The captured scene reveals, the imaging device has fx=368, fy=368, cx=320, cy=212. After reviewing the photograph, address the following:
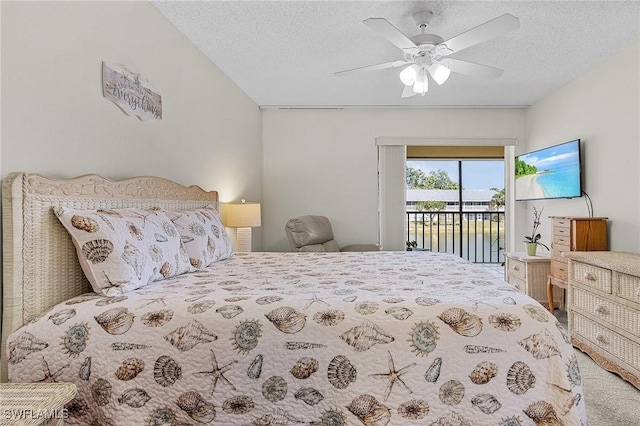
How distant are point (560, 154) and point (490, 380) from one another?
329 centimetres

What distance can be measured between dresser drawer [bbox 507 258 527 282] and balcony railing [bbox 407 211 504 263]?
266 cm

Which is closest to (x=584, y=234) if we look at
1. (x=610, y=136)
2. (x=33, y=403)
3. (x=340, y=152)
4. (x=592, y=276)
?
(x=592, y=276)

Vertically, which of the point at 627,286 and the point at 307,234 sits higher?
the point at 307,234

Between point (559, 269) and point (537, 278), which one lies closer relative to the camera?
point (559, 269)

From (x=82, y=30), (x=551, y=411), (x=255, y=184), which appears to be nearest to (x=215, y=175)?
(x=255, y=184)

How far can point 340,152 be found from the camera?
4.79 m

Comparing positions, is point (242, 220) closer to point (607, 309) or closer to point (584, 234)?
point (607, 309)

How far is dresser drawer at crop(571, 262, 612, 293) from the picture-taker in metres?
2.40

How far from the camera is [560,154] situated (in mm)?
3715

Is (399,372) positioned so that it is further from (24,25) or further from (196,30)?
(196,30)

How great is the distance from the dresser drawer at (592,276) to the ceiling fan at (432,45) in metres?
1.52

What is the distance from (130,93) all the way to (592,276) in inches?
127

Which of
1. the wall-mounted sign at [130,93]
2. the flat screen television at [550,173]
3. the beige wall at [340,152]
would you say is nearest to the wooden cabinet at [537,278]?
the flat screen television at [550,173]

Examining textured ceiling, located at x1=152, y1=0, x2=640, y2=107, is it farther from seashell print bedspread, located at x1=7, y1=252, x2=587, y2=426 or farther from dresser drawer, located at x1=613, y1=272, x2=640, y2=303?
seashell print bedspread, located at x1=7, y1=252, x2=587, y2=426
